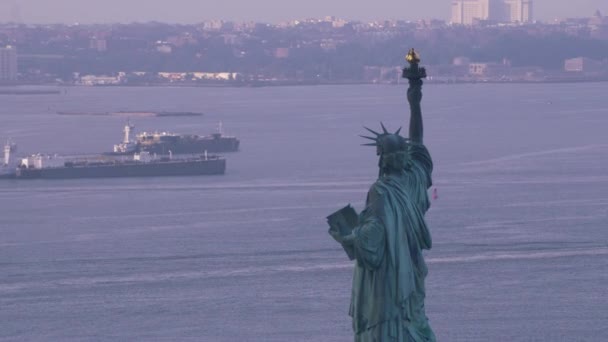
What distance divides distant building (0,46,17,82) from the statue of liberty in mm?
58764

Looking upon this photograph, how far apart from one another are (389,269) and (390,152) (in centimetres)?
20

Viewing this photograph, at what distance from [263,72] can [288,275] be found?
171ft

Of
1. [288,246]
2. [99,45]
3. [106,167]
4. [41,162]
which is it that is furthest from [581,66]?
[288,246]

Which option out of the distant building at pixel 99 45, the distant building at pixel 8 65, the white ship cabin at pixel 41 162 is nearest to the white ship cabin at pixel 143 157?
the white ship cabin at pixel 41 162

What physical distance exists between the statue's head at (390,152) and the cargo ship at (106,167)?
708 inches

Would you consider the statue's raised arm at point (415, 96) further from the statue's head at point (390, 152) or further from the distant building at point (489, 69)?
the distant building at point (489, 69)

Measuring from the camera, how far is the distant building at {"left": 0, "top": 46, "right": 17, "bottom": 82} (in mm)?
60344

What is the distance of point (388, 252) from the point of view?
2547mm

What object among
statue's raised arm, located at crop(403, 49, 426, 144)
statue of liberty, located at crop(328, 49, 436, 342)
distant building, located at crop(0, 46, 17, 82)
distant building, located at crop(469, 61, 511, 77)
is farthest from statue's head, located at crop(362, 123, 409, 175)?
distant building, located at crop(0, 46, 17, 82)

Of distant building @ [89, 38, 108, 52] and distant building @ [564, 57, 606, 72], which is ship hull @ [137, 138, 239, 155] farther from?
distant building @ [89, 38, 108, 52]

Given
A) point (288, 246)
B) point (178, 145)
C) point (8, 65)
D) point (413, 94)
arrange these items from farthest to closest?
1. point (8, 65)
2. point (178, 145)
3. point (288, 246)
4. point (413, 94)

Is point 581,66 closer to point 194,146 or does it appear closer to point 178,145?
point 194,146

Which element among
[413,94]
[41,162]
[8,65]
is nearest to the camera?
[413,94]

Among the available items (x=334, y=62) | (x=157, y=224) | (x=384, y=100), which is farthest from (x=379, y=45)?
(x=157, y=224)
